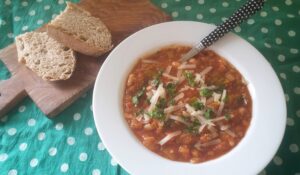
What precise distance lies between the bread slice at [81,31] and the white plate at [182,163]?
288 millimetres

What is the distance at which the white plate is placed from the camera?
188 centimetres

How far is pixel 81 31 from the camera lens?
8.55ft

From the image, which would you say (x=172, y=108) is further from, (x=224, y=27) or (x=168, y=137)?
(x=224, y=27)

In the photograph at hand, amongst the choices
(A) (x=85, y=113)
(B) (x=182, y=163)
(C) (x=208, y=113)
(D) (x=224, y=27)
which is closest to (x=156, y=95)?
(C) (x=208, y=113)

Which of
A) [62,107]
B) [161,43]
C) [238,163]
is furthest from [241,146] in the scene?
[62,107]

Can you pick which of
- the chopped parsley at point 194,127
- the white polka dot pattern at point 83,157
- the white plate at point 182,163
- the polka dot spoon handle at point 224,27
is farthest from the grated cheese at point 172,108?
the white polka dot pattern at point 83,157

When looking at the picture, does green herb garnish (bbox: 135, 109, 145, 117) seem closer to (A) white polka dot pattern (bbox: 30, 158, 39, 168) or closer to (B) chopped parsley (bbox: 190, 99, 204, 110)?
(B) chopped parsley (bbox: 190, 99, 204, 110)

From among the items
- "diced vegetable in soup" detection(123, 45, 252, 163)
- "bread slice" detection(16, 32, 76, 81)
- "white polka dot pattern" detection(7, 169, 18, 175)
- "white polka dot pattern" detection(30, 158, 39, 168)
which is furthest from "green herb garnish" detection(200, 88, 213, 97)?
"white polka dot pattern" detection(7, 169, 18, 175)

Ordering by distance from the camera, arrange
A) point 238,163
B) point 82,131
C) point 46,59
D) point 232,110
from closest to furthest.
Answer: point 238,163
point 232,110
point 82,131
point 46,59

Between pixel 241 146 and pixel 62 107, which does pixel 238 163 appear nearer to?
pixel 241 146

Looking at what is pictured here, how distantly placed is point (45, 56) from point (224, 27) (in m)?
1.24

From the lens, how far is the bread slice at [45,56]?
8.03 ft

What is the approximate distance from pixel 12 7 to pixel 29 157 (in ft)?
4.42

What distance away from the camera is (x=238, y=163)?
1.88 m
